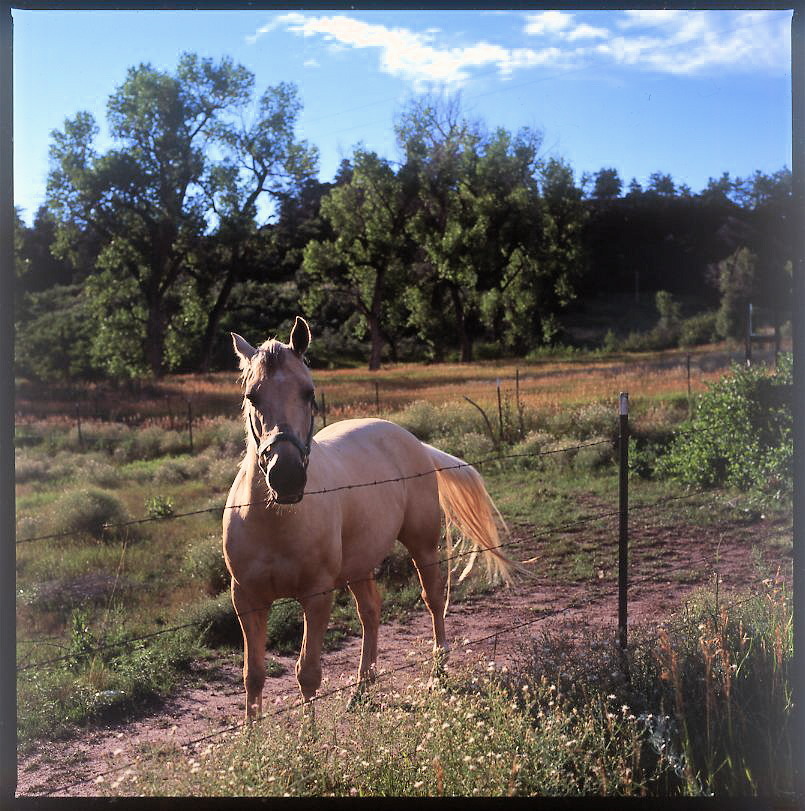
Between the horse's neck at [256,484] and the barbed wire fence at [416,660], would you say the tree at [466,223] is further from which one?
the horse's neck at [256,484]

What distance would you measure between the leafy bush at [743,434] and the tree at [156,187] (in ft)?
18.7

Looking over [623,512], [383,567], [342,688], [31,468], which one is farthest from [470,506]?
[31,468]

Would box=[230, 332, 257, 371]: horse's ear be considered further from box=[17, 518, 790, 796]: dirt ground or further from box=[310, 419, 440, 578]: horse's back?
box=[17, 518, 790, 796]: dirt ground

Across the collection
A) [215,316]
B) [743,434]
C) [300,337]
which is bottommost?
[743,434]

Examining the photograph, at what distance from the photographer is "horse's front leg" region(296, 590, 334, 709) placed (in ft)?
14.2

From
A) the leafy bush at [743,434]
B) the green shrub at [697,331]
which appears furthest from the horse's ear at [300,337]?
the green shrub at [697,331]

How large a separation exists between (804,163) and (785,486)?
5.26 metres

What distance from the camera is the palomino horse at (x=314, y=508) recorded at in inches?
152

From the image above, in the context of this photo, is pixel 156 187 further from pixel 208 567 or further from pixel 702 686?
pixel 702 686

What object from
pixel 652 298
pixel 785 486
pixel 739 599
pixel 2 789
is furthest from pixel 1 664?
pixel 785 486

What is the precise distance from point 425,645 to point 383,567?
6.51ft

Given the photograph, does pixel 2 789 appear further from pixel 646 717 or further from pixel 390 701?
pixel 646 717

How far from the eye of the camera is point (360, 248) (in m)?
7.54

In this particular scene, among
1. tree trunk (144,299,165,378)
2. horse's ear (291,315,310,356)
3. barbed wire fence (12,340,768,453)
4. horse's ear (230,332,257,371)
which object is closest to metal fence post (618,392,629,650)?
horse's ear (291,315,310,356)
